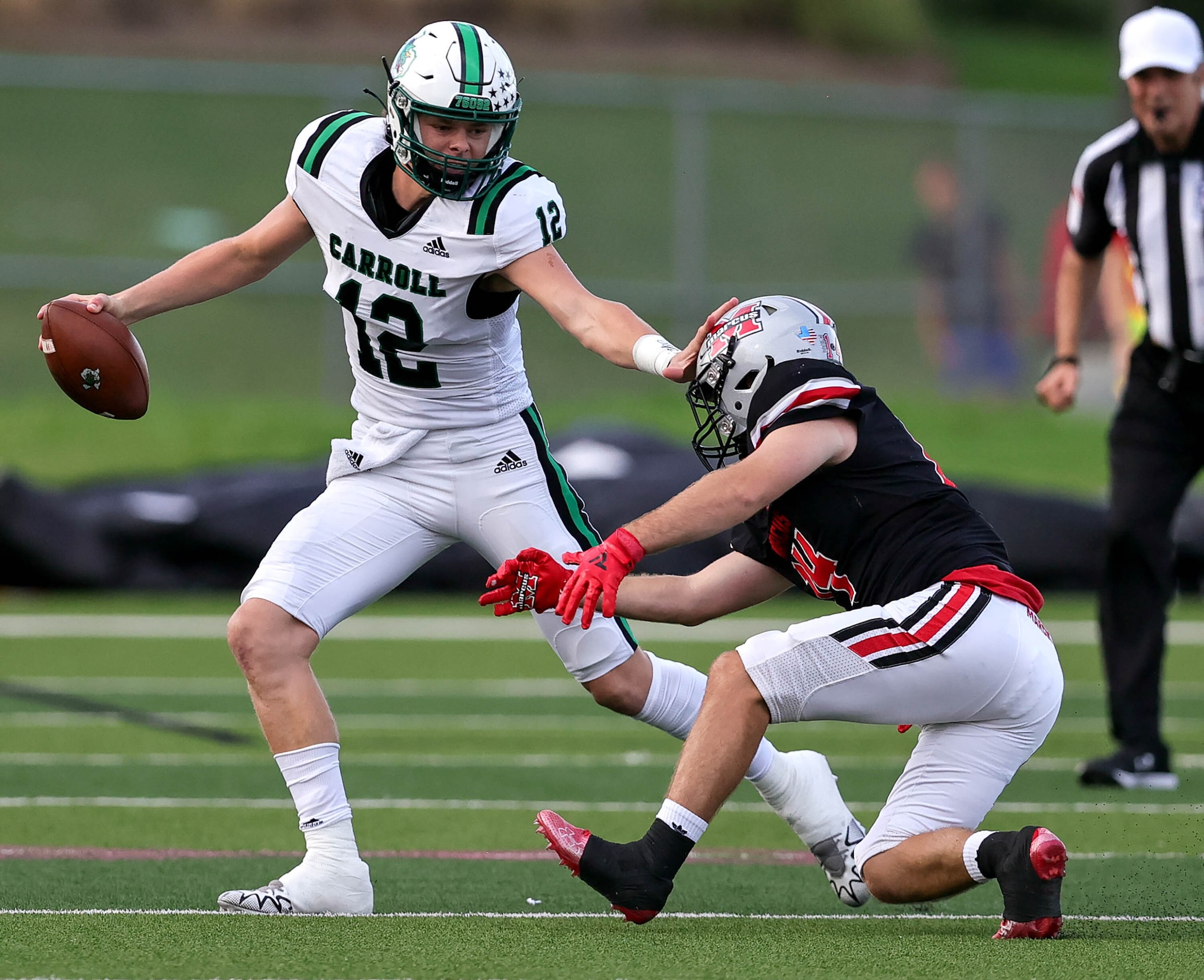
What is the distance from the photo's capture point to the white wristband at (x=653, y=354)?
403 cm

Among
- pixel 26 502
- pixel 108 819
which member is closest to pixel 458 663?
pixel 26 502

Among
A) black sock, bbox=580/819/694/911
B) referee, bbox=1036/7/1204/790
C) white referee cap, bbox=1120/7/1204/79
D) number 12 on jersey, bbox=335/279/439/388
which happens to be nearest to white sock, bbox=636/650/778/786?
black sock, bbox=580/819/694/911

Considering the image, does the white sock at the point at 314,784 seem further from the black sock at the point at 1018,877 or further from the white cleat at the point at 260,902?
the black sock at the point at 1018,877

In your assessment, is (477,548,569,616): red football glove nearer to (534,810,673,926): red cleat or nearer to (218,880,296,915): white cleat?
(534,810,673,926): red cleat

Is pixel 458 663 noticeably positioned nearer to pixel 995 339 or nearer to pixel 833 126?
pixel 995 339

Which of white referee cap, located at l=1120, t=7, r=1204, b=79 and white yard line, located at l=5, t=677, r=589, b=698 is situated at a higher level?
white referee cap, located at l=1120, t=7, r=1204, b=79

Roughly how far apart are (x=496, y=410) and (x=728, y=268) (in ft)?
39.1

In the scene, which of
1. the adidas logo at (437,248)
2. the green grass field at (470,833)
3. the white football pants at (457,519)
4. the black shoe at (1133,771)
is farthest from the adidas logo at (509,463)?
the black shoe at (1133,771)

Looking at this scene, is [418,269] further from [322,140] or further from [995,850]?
[995,850]

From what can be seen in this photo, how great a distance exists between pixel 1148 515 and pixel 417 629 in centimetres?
476

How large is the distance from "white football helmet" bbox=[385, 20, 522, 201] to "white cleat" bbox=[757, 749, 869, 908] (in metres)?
1.47

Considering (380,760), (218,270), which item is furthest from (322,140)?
(380,760)

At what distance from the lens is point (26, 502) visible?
1021 cm

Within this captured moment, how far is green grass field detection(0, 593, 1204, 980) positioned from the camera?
3.57 metres
